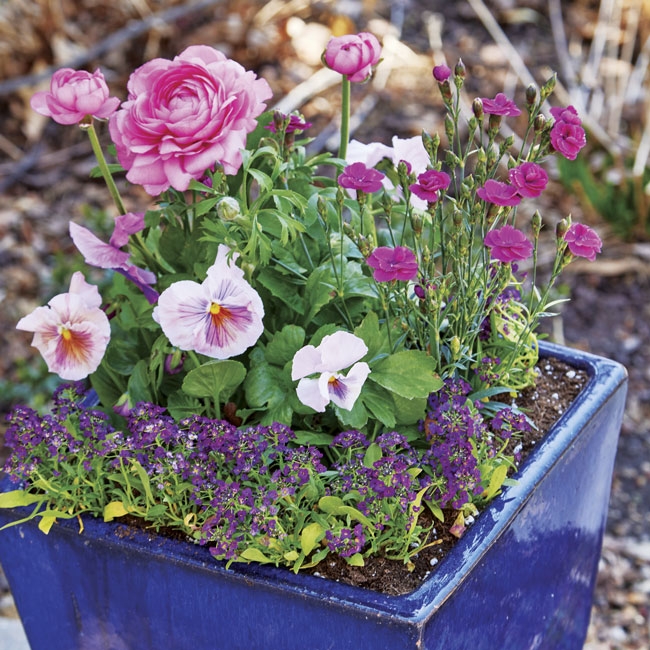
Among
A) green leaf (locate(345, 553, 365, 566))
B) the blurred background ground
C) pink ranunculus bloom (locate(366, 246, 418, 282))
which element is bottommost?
the blurred background ground

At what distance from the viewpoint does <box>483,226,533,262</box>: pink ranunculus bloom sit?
999 millimetres

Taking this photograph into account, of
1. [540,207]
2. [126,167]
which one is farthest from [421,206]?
[540,207]

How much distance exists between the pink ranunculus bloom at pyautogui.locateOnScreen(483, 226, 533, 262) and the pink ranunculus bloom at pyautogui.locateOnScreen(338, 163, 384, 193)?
143mm

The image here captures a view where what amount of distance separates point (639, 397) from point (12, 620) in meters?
1.55

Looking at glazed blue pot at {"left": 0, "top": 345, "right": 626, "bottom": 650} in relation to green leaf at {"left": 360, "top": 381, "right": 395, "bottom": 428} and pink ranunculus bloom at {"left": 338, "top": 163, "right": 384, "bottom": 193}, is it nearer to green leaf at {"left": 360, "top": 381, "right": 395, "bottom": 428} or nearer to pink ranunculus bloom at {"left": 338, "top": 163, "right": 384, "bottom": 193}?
green leaf at {"left": 360, "top": 381, "right": 395, "bottom": 428}

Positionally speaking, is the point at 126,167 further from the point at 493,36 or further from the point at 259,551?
the point at 493,36

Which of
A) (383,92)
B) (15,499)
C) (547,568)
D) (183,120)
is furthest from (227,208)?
(383,92)

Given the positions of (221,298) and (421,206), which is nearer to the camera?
(221,298)

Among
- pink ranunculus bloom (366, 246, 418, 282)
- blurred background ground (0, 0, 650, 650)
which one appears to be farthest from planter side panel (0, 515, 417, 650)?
blurred background ground (0, 0, 650, 650)

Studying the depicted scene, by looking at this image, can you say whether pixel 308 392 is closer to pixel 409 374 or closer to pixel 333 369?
pixel 333 369

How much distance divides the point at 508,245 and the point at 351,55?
1.07 feet

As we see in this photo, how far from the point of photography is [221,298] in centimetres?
107

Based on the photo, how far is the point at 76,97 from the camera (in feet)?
3.53

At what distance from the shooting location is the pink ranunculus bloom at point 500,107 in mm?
1066
